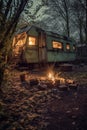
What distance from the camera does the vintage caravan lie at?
42.8ft

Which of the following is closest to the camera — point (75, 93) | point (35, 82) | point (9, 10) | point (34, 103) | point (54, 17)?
point (9, 10)

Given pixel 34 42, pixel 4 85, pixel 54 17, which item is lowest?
pixel 4 85

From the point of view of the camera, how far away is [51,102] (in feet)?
18.3

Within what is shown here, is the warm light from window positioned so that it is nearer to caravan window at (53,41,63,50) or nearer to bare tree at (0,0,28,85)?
caravan window at (53,41,63,50)

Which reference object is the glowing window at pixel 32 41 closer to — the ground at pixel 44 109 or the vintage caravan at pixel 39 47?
the vintage caravan at pixel 39 47

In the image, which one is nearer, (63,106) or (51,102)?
(63,106)

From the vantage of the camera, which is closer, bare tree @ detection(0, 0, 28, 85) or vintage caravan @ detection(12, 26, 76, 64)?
bare tree @ detection(0, 0, 28, 85)

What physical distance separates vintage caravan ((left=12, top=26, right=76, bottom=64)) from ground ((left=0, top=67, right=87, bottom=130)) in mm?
5823

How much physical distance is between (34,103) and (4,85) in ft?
3.63

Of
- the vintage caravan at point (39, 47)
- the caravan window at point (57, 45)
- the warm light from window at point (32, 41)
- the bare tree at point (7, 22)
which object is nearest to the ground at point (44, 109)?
the bare tree at point (7, 22)

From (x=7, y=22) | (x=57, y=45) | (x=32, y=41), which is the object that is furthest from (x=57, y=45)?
(x=7, y=22)

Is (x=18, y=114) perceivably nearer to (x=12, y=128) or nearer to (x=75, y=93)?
(x=12, y=128)

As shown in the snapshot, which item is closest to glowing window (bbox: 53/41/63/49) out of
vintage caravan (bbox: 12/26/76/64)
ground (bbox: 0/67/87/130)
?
vintage caravan (bbox: 12/26/76/64)

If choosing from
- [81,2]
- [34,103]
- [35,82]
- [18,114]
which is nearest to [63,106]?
[34,103]
